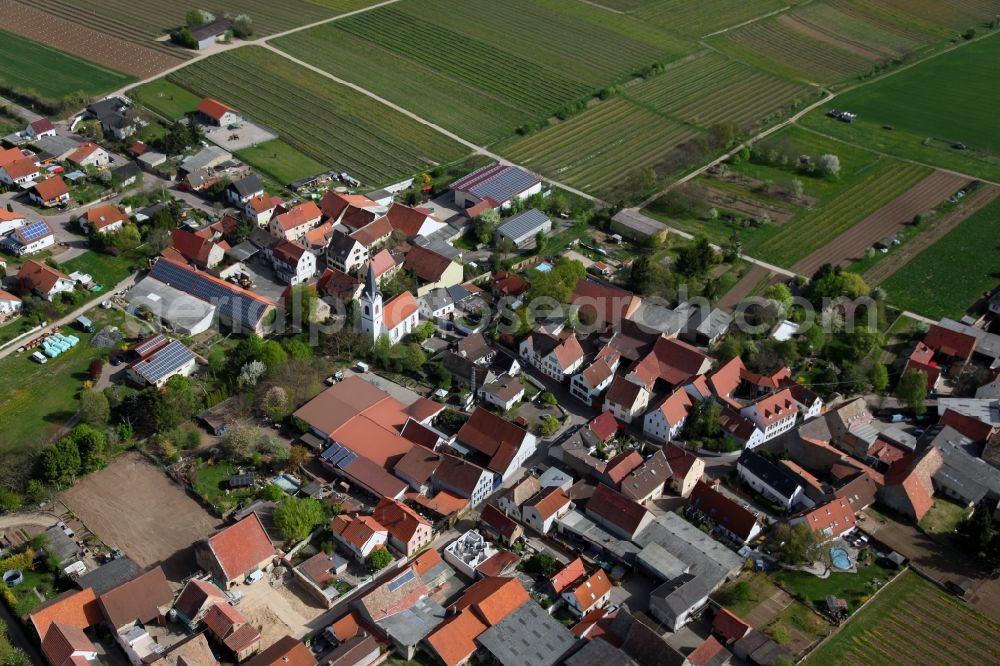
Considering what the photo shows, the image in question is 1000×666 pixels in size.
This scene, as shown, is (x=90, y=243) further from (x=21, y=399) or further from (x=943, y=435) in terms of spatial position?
(x=943, y=435)

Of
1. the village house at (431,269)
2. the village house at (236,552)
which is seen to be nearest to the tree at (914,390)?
the village house at (431,269)

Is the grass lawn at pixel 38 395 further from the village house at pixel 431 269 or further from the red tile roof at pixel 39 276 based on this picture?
the village house at pixel 431 269

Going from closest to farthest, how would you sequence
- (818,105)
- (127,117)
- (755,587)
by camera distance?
(755,587)
(127,117)
(818,105)

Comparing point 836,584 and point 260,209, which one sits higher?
point 260,209

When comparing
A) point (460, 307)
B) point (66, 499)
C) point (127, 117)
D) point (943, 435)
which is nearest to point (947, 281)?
point (943, 435)

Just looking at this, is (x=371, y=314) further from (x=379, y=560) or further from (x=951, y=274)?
(x=951, y=274)

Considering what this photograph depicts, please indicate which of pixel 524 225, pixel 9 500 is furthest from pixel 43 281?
pixel 524 225

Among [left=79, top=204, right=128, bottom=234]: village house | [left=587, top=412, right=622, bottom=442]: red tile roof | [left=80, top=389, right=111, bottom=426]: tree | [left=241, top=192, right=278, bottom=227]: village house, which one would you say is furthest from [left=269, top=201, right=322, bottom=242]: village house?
[left=587, top=412, right=622, bottom=442]: red tile roof
